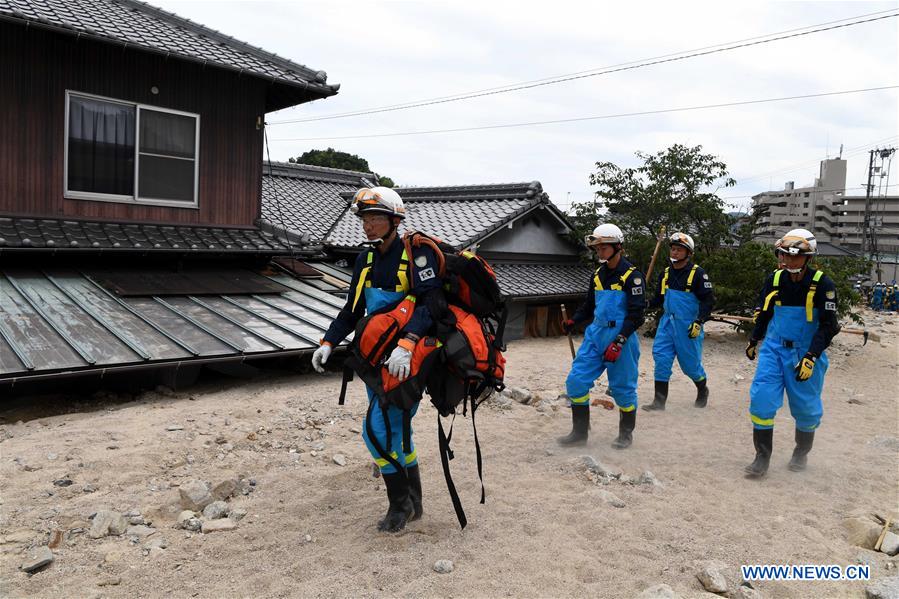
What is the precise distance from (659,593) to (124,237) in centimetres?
861

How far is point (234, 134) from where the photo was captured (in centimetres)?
1076

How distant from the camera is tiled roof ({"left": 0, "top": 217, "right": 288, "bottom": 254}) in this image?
827cm

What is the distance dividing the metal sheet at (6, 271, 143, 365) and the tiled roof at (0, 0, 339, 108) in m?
3.26

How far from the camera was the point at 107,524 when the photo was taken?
396cm

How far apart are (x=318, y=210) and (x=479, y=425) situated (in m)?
9.75

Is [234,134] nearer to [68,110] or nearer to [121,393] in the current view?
[68,110]

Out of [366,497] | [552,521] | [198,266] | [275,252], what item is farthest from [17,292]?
[552,521]

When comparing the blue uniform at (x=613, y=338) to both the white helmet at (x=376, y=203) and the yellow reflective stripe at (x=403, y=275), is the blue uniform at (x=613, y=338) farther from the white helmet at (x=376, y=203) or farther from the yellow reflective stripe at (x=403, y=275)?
the white helmet at (x=376, y=203)

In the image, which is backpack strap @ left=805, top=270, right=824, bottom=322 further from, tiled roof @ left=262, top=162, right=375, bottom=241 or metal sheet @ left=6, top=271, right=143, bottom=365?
tiled roof @ left=262, top=162, right=375, bottom=241

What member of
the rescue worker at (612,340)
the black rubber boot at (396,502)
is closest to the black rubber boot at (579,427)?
the rescue worker at (612,340)

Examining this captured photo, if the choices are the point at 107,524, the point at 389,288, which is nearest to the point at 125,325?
the point at 107,524

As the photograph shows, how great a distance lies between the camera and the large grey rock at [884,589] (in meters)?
3.40

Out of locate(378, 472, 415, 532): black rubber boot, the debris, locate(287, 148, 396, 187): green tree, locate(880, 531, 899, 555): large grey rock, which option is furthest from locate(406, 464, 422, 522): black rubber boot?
locate(287, 148, 396, 187): green tree

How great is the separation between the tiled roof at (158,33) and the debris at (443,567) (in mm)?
8313
